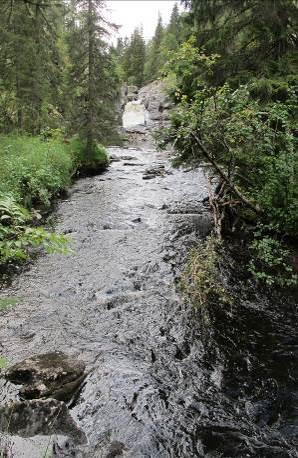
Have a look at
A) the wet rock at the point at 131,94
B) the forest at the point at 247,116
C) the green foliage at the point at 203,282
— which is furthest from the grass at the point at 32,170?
the wet rock at the point at 131,94

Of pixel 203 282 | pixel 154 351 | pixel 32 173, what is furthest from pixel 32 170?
pixel 154 351

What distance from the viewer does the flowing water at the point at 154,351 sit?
496 cm

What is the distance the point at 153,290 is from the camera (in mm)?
8617

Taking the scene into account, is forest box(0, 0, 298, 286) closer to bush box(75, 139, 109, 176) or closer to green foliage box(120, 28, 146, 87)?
bush box(75, 139, 109, 176)

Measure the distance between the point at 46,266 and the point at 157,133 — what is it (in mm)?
4621

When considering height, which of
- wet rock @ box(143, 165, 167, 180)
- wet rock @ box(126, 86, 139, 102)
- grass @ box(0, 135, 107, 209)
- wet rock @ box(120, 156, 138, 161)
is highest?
wet rock @ box(126, 86, 139, 102)

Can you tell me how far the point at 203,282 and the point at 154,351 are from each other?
219 centimetres

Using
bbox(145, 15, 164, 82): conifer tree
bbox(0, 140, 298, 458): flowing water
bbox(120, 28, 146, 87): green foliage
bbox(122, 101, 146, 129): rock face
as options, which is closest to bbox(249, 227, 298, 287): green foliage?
bbox(0, 140, 298, 458): flowing water

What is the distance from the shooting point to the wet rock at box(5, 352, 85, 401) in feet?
17.7

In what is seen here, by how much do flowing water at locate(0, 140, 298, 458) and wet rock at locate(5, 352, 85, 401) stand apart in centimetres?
21

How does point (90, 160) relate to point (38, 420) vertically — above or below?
above

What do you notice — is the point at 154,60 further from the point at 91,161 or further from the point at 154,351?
the point at 154,351

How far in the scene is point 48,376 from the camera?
559 centimetres

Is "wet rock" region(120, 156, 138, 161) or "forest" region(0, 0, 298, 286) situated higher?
"forest" region(0, 0, 298, 286)
